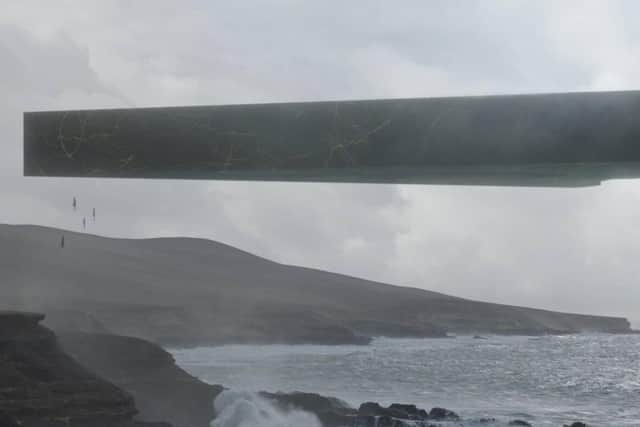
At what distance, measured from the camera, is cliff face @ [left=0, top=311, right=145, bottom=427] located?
9.80m

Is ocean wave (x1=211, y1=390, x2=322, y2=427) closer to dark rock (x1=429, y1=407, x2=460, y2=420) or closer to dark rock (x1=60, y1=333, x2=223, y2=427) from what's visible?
dark rock (x1=60, y1=333, x2=223, y2=427)

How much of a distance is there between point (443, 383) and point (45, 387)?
26070 millimetres

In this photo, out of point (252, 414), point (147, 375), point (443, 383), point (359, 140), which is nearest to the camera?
point (359, 140)

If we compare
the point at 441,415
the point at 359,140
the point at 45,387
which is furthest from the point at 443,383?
the point at 359,140

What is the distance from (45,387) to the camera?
33.4 feet

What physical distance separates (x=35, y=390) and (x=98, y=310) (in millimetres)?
47885

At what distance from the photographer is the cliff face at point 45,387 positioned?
9.80m

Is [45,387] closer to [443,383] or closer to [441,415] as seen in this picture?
[441,415]

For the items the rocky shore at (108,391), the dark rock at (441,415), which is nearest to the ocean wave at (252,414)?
the rocky shore at (108,391)

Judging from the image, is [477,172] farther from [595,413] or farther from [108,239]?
[108,239]

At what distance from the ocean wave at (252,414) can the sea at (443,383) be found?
0.07ft

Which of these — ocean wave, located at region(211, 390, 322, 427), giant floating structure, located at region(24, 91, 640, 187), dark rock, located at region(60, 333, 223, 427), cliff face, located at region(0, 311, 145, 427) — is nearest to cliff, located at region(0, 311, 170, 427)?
cliff face, located at region(0, 311, 145, 427)

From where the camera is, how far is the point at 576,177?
4.64 metres

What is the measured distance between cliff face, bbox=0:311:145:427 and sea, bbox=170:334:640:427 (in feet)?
17.8
